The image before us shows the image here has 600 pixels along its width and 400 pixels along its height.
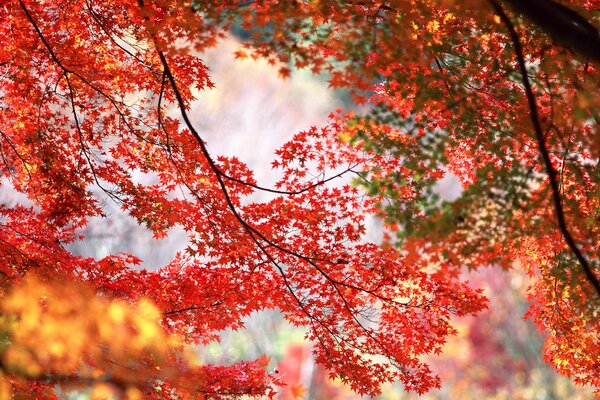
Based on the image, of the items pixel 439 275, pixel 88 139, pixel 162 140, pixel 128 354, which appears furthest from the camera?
pixel 88 139

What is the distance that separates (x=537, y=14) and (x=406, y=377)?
4.18 meters

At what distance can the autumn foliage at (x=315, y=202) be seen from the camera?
3.65 meters

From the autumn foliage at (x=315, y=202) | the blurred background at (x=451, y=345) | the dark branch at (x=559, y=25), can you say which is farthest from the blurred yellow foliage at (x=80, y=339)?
the blurred background at (x=451, y=345)

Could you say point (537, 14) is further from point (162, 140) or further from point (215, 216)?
point (162, 140)

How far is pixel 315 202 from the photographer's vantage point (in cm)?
582

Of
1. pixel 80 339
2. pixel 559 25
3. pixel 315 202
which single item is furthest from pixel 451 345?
pixel 559 25

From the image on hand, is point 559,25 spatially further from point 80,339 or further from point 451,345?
point 451,345

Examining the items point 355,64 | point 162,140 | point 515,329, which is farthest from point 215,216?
point 515,329

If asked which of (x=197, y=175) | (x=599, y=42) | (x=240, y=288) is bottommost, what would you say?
(x=599, y=42)

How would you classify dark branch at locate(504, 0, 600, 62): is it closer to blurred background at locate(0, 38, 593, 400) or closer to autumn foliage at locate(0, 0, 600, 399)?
autumn foliage at locate(0, 0, 600, 399)

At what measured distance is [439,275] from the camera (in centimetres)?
349

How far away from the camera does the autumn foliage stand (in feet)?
12.0

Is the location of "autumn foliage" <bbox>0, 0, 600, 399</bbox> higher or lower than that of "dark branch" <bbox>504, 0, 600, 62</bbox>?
higher

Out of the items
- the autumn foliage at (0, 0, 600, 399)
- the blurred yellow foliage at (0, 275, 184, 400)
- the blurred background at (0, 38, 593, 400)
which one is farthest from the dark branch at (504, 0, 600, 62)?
the blurred background at (0, 38, 593, 400)
